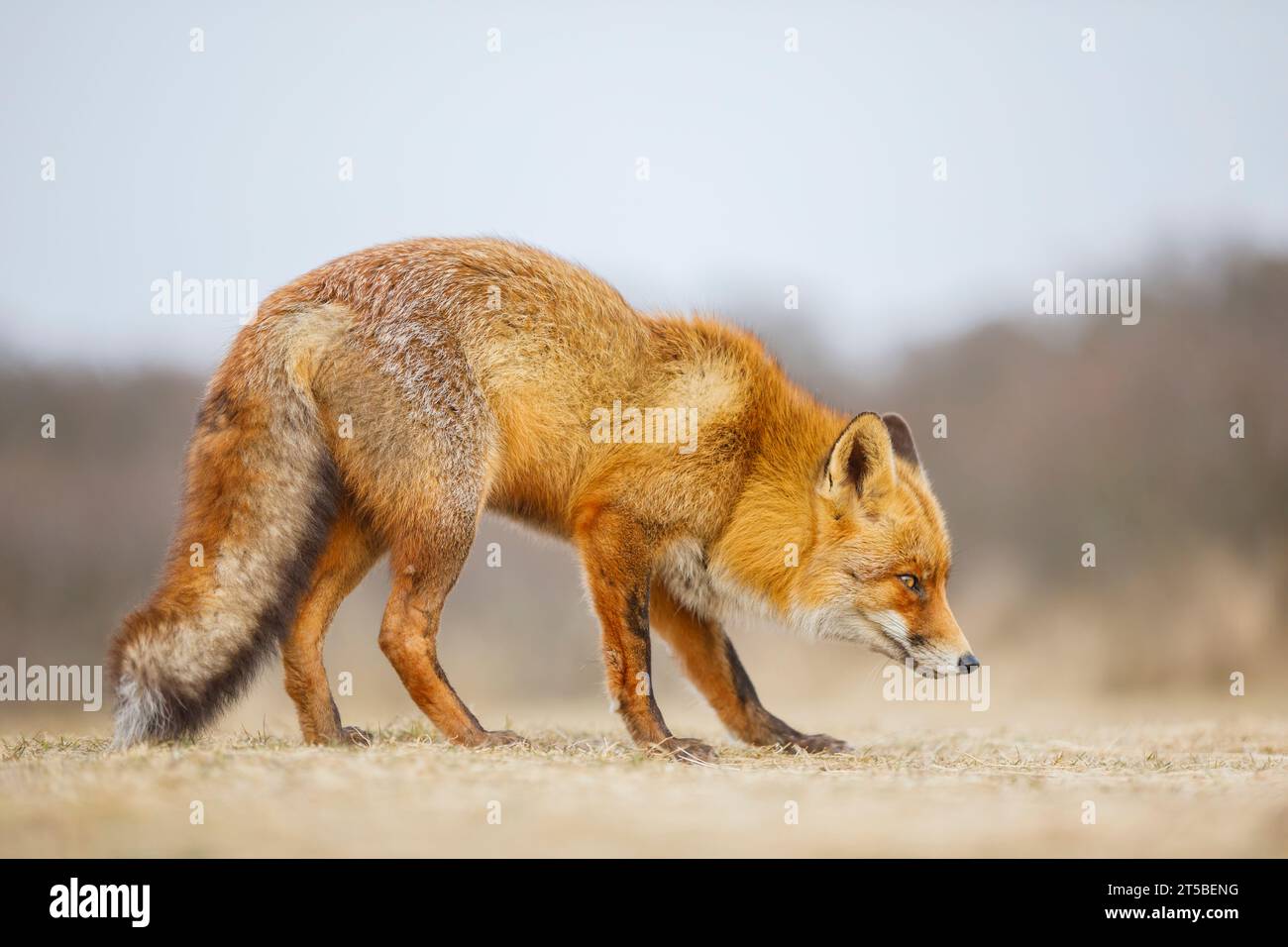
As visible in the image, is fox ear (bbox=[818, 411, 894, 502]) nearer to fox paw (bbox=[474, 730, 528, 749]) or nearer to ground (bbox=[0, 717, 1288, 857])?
ground (bbox=[0, 717, 1288, 857])

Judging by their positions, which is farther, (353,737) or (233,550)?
(353,737)

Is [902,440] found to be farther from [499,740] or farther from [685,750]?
[499,740]

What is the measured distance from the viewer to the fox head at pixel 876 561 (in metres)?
5.37

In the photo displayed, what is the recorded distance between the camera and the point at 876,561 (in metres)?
5.43

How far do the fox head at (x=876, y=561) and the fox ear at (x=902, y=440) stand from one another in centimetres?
46

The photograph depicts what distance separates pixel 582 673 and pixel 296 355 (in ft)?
32.8

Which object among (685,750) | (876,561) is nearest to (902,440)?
(876,561)

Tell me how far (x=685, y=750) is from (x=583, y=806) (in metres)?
1.48

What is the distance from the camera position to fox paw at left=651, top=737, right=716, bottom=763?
488cm

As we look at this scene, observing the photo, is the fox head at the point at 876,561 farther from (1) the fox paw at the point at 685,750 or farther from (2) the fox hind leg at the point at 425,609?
(2) the fox hind leg at the point at 425,609

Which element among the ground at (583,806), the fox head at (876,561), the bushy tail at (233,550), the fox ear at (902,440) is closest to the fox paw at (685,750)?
the ground at (583,806)

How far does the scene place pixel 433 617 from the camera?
4.97m

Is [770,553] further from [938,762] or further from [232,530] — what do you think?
[232,530]

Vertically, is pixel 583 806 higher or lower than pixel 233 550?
lower
